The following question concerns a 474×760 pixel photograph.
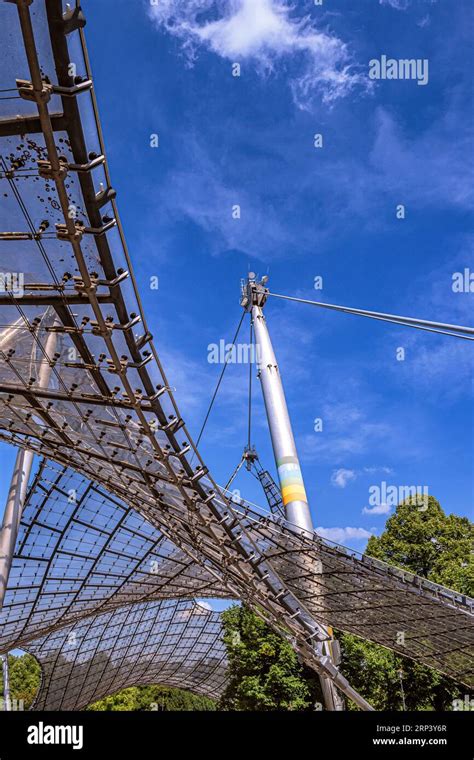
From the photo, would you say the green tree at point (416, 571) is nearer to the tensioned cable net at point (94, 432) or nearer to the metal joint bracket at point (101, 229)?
the tensioned cable net at point (94, 432)

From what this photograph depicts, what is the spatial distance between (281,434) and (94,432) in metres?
22.4

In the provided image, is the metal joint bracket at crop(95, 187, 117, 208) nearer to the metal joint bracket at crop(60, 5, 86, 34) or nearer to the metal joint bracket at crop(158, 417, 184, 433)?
the metal joint bracket at crop(60, 5, 86, 34)

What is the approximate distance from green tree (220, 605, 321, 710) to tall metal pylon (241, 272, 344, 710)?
6.50 metres

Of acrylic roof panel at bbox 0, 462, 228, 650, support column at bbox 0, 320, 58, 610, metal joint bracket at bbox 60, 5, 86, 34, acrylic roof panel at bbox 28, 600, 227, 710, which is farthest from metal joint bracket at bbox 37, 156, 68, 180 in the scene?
acrylic roof panel at bbox 28, 600, 227, 710

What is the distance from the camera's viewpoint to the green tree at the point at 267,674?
136ft

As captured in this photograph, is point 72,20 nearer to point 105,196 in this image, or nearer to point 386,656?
point 105,196

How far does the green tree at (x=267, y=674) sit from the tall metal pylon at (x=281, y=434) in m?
6.50

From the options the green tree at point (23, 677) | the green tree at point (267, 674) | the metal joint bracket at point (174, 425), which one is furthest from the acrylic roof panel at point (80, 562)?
the green tree at point (23, 677)

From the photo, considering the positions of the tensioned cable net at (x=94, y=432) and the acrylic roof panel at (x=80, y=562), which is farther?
the acrylic roof panel at (x=80, y=562)

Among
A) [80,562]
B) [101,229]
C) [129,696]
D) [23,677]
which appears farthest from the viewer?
[23,677]

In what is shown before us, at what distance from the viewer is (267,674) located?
42250 millimetres

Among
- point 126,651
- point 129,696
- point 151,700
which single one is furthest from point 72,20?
point 151,700
